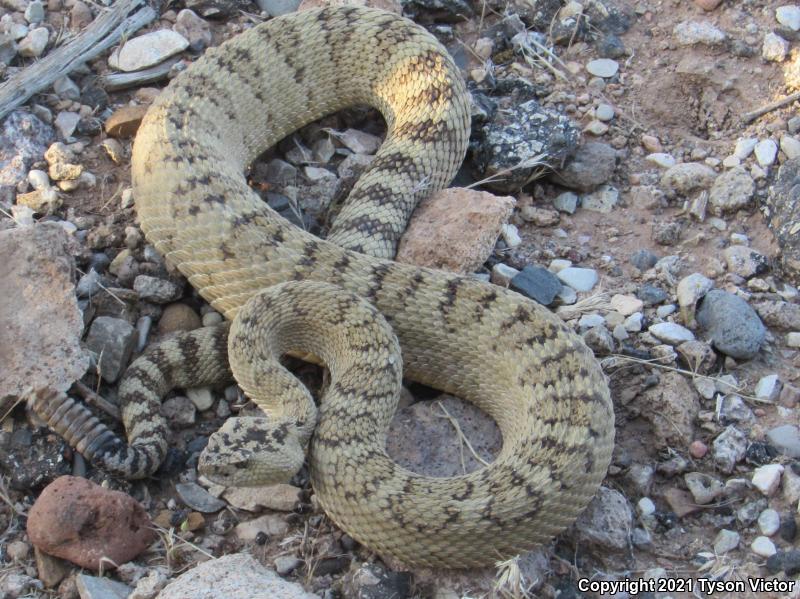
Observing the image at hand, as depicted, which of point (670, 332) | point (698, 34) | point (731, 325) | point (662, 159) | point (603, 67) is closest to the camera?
point (731, 325)

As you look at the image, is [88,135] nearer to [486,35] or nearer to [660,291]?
[486,35]

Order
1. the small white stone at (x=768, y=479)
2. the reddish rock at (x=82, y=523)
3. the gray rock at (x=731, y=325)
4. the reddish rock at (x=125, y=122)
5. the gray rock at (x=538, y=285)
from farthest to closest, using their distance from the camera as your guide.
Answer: the reddish rock at (x=125, y=122), the gray rock at (x=538, y=285), the gray rock at (x=731, y=325), the small white stone at (x=768, y=479), the reddish rock at (x=82, y=523)

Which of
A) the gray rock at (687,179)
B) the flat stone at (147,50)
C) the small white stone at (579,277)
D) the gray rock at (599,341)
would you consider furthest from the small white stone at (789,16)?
the flat stone at (147,50)

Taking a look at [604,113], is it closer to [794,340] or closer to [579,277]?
[579,277]

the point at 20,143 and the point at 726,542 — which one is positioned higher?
the point at 20,143

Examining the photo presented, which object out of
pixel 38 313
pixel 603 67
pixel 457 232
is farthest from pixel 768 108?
pixel 38 313

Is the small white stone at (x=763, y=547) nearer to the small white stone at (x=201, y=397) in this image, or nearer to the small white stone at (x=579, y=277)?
the small white stone at (x=579, y=277)
